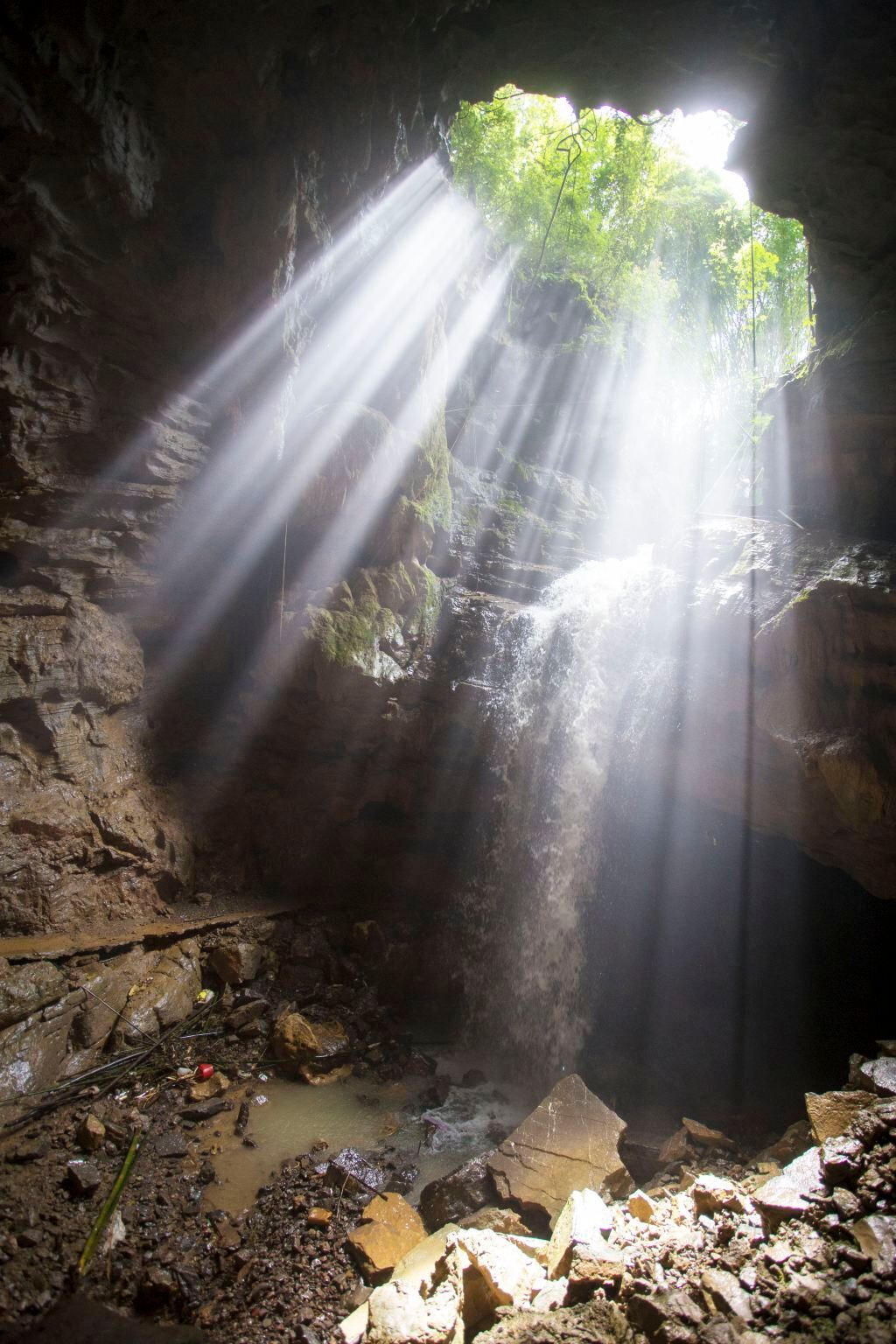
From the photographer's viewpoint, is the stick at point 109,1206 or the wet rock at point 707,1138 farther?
the wet rock at point 707,1138

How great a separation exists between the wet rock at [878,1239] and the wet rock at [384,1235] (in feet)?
8.91

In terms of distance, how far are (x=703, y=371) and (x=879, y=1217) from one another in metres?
15.4

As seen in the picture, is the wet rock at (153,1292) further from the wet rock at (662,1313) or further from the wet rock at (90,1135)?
the wet rock at (662,1313)

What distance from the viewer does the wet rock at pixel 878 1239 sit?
101 inches

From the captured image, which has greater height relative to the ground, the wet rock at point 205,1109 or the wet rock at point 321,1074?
the wet rock at point 321,1074

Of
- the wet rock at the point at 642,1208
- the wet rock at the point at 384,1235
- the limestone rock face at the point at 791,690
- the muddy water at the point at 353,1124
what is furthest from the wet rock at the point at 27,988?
the limestone rock face at the point at 791,690

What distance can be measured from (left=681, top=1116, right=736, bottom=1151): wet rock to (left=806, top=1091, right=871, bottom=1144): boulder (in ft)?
5.78

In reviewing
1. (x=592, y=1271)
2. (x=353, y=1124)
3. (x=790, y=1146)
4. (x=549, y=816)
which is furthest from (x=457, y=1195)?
(x=549, y=816)

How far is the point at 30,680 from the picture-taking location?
19.5 ft

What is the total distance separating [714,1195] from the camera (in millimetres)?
3459

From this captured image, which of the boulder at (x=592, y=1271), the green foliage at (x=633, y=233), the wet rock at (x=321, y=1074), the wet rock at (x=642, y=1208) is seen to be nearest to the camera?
the boulder at (x=592, y=1271)

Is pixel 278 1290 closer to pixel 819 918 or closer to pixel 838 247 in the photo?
pixel 819 918

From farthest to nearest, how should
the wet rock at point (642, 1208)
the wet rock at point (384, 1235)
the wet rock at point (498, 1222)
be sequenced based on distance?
the wet rock at point (498, 1222) → the wet rock at point (384, 1235) → the wet rock at point (642, 1208)

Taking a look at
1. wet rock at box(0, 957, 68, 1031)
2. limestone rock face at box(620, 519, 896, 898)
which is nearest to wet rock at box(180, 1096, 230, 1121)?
wet rock at box(0, 957, 68, 1031)
